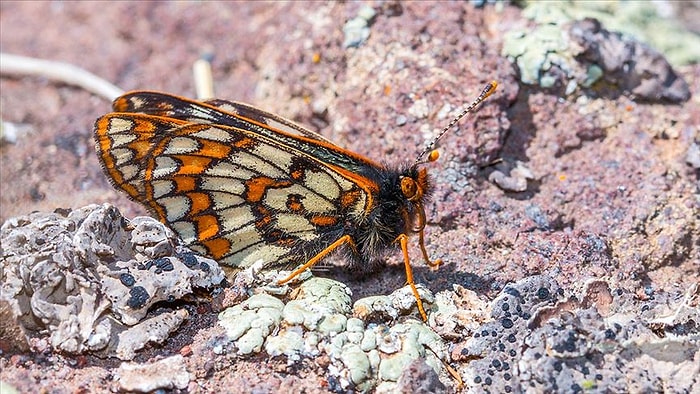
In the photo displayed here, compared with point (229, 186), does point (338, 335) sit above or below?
below

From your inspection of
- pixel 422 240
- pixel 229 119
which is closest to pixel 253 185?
pixel 229 119

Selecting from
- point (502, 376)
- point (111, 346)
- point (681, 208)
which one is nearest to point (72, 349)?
point (111, 346)

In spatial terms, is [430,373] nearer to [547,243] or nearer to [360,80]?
[547,243]

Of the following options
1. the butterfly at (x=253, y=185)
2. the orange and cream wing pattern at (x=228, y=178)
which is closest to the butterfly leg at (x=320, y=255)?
the butterfly at (x=253, y=185)

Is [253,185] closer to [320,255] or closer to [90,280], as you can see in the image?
[320,255]

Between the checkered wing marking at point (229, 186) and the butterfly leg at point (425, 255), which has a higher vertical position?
the checkered wing marking at point (229, 186)

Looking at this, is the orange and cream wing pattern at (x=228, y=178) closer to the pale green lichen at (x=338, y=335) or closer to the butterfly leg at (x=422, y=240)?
the butterfly leg at (x=422, y=240)

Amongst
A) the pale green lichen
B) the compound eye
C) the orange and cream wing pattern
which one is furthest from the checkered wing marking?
the pale green lichen
